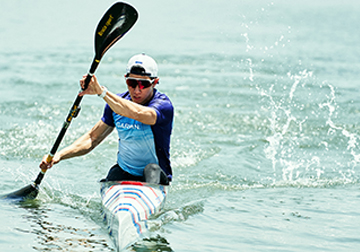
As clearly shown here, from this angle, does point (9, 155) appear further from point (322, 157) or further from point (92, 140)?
point (322, 157)

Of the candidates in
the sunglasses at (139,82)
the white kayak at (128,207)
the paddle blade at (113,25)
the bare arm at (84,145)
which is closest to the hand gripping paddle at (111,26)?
the paddle blade at (113,25)

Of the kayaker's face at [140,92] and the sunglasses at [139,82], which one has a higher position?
the sunglasses at [139,82]

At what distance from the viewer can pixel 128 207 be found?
4.71m

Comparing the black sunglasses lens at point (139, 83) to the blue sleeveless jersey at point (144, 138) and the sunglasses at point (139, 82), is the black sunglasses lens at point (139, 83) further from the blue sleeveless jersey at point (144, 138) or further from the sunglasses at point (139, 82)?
the blue sleeveless jersey at point (144, 138)

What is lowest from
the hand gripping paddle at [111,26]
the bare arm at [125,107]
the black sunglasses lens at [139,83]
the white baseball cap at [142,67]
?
the bare arm at [125,107]

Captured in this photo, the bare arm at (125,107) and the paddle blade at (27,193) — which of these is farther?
the paddle blade at (27,193)

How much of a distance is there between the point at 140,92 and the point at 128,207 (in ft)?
3.68

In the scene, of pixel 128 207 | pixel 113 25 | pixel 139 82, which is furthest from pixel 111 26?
pixel 128 207

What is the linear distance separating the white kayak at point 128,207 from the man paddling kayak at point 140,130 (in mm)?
169

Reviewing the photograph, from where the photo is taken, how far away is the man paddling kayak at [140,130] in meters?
5.07

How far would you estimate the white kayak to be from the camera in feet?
14.9

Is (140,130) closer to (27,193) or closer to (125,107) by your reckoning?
(125,107)

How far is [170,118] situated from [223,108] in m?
6.14

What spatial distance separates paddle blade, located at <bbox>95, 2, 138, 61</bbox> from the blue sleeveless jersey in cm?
55
